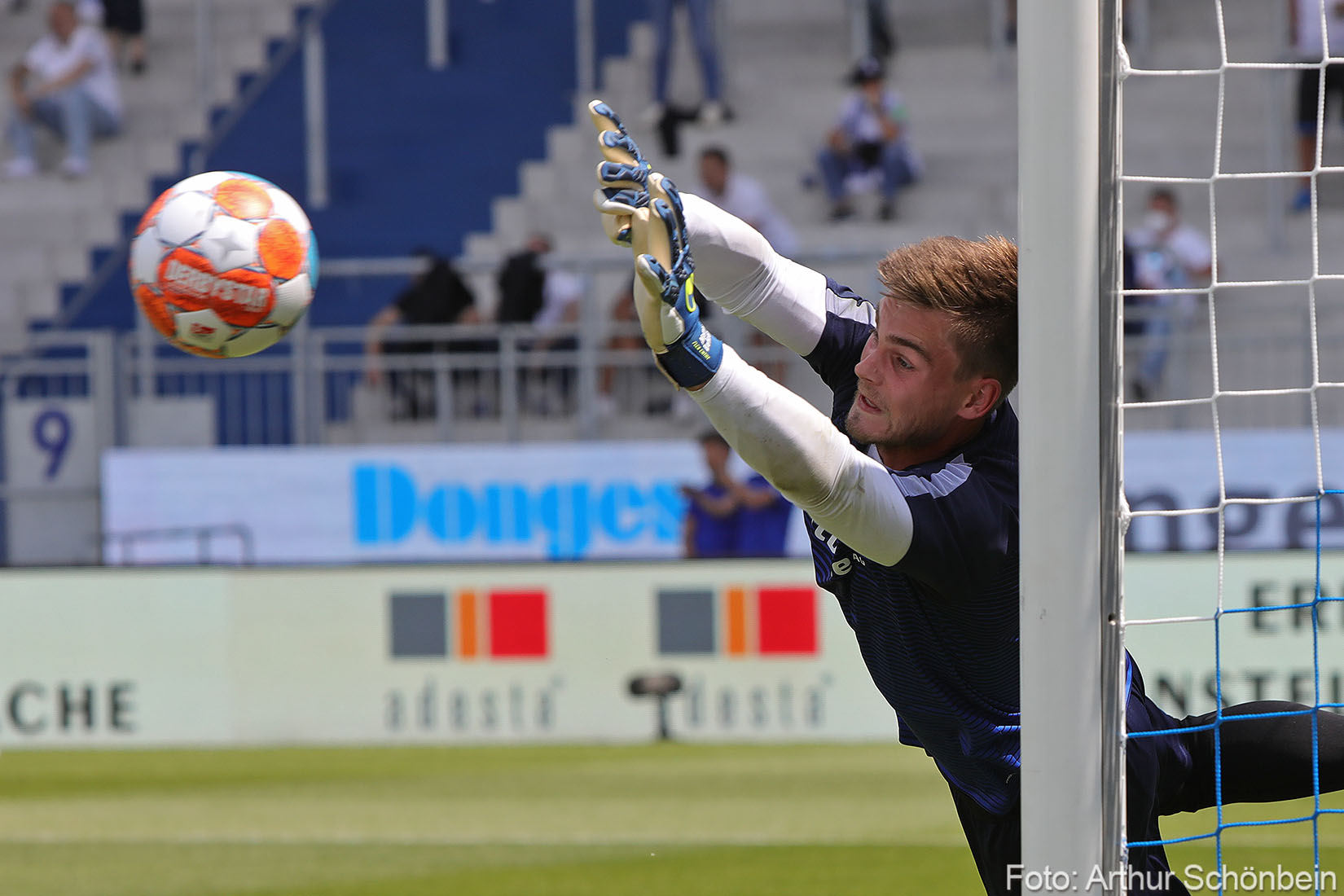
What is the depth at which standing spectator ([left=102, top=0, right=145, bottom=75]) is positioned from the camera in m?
16.5

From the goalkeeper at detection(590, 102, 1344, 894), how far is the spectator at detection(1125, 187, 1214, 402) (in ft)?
22.8

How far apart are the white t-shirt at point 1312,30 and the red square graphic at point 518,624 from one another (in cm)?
744

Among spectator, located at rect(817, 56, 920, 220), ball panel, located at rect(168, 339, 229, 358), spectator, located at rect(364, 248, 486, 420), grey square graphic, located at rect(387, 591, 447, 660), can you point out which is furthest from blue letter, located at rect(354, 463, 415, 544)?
ball panel, located at rect(168, 339, 229, 358)

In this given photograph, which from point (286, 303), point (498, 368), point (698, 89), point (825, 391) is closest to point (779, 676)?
point (825, 391)

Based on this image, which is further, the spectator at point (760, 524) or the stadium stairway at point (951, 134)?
the stadium stairway at point (951, 134)

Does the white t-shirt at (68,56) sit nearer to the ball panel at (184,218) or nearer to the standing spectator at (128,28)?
the standing spectator at (128,28)

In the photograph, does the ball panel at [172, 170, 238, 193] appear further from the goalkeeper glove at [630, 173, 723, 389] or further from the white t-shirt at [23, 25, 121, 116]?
the white t-shirt at [23, 25, 121, 116]

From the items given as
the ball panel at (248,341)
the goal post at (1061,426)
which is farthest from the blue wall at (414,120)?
the goal post at (1061,426)

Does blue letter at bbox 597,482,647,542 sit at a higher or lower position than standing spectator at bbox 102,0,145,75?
lower

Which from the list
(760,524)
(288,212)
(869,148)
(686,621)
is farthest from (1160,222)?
(288,212)

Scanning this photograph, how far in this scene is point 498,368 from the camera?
11.6 m

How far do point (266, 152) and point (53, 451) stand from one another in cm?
513

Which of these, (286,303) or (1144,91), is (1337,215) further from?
(286,303)

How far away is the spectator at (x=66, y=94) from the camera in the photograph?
15.6 m
